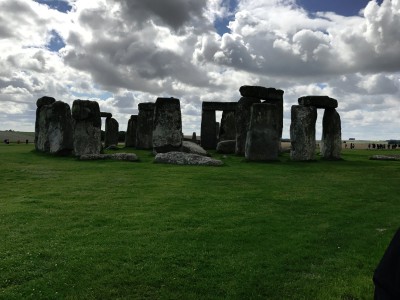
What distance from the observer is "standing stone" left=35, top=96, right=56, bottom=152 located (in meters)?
26.5

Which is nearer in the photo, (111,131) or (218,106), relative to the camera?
(218,106)

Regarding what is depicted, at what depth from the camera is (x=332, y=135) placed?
24.8 metres

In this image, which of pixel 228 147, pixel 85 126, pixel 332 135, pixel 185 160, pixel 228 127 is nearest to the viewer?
pixel 185 160

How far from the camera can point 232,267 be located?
6.42m

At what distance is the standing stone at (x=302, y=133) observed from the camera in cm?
2292

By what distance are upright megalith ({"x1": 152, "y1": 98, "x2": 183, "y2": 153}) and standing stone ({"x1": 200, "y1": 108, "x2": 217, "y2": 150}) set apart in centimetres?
977

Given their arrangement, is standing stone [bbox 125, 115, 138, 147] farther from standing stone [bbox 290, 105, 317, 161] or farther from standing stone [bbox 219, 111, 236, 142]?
standing stone [bbox 290, 105, 317, 161]

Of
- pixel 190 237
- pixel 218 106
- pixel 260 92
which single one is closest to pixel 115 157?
pixel 260 92

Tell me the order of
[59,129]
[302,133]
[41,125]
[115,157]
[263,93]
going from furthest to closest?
[41,125]
[263,93]
[59,129]
[302,133]
[115,157]

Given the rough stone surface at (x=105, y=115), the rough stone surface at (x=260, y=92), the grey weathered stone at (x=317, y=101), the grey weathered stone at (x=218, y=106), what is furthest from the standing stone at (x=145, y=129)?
the grey weathered stone at (x=317, y=101)

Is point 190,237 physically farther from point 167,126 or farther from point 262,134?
point 167,126

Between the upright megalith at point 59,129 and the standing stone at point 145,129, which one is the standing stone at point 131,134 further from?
the upright megalith at point 59,129

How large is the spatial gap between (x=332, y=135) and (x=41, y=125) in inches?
694

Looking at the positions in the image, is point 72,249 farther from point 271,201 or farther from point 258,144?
point 258,144
